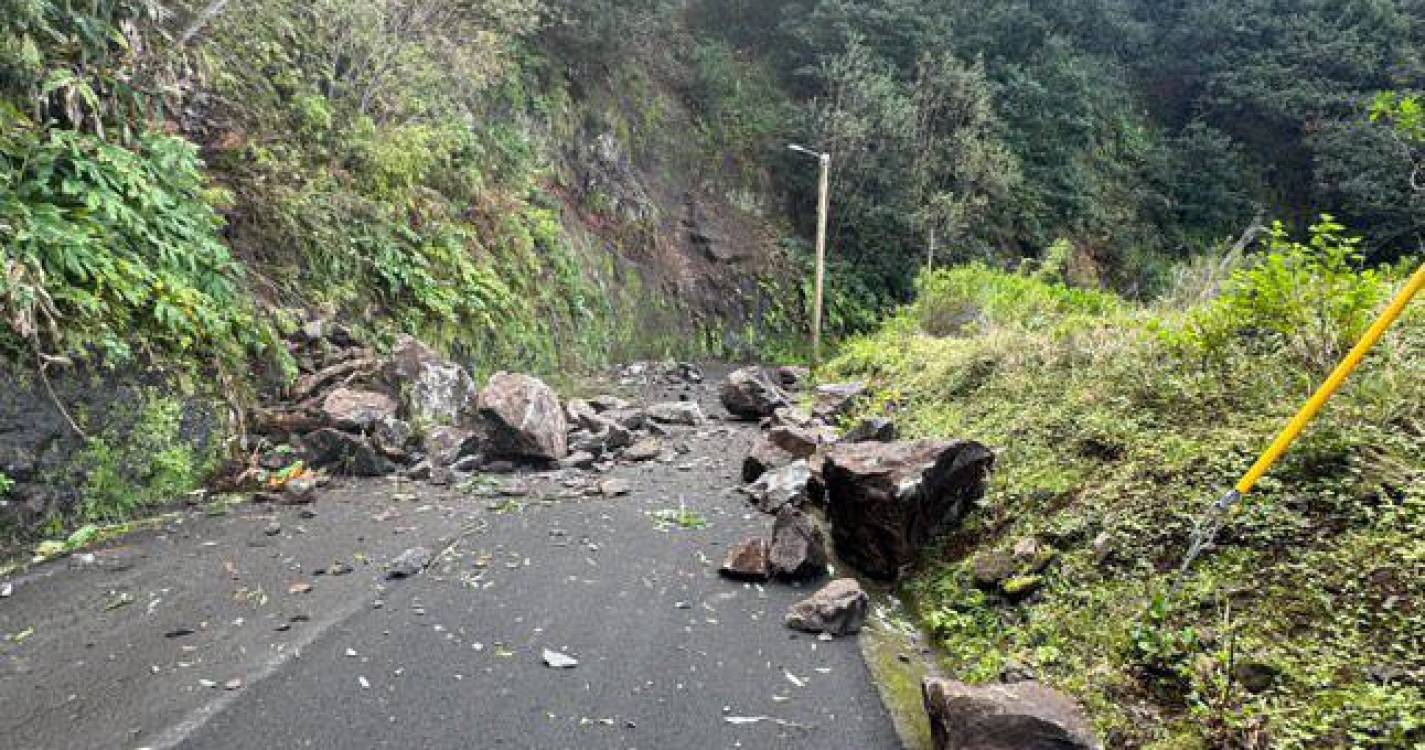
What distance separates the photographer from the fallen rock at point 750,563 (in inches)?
151

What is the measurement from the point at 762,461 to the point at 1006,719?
364 centimetres

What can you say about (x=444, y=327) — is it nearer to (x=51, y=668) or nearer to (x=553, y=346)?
(x=553, y=346)

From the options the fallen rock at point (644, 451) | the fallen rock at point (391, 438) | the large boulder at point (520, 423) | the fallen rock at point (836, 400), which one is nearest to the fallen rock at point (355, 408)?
the fallen rock at point (391, 438)

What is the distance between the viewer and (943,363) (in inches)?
274

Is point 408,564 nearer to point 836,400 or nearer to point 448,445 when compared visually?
point 448,445

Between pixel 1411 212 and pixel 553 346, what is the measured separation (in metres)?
21.7

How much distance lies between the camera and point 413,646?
2.96 meters

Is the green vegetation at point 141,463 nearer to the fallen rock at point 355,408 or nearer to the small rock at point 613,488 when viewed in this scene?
the fallen rock at point 355,408

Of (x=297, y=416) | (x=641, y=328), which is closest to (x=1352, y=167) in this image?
(x=641, y=328)

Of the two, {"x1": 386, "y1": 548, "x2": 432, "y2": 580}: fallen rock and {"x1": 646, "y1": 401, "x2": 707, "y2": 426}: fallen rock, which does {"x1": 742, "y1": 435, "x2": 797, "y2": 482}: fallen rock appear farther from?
{"x1": 386, "y1": 548, "x2": 432, "y2": 580}: fallen rock

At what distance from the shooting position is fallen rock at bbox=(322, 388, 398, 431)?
5.55 m

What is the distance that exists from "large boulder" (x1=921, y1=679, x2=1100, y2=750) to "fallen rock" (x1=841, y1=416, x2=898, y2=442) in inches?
122

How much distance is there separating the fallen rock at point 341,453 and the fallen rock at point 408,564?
180 centimetres

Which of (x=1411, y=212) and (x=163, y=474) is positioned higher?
(x=1411, y=212)
